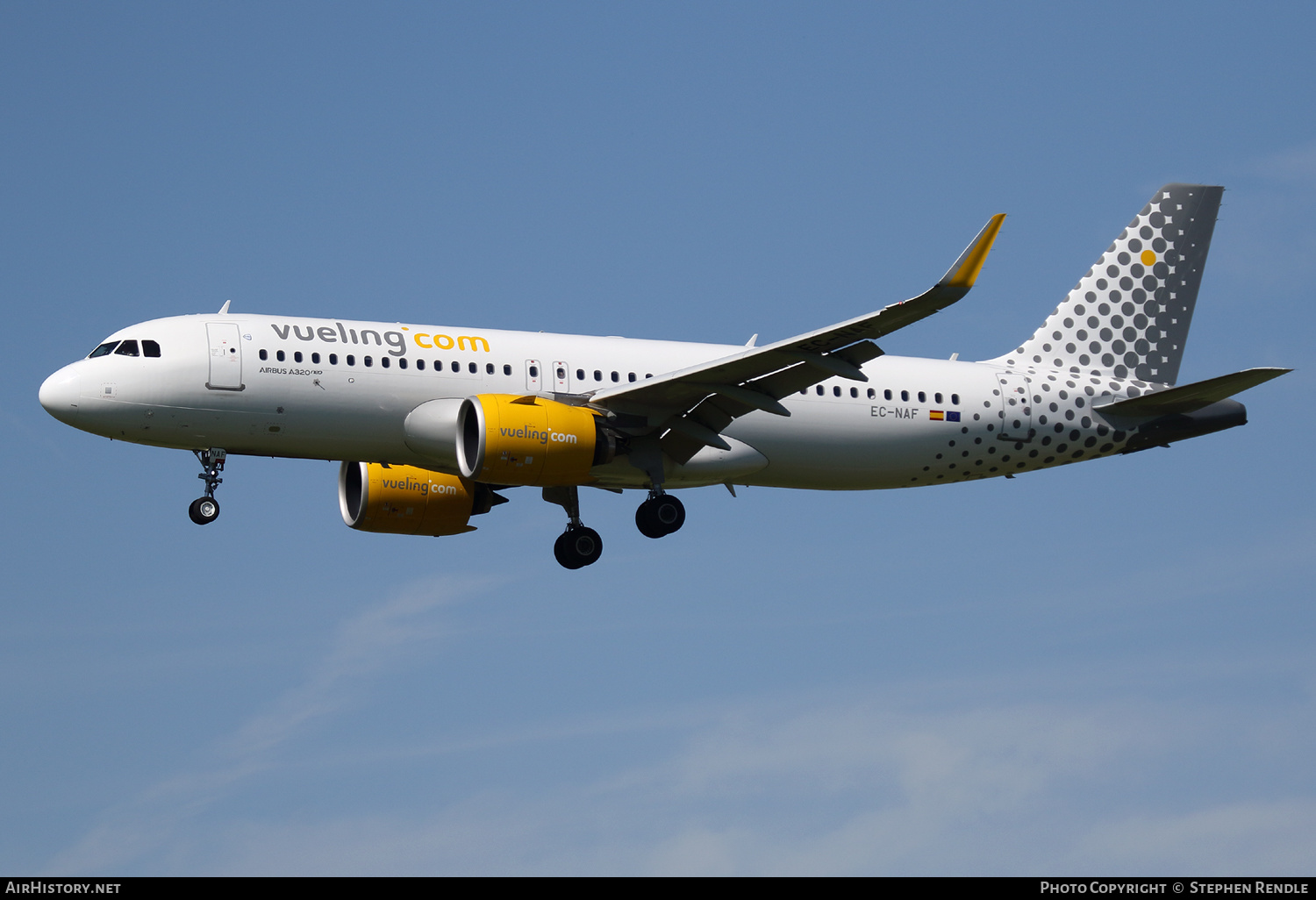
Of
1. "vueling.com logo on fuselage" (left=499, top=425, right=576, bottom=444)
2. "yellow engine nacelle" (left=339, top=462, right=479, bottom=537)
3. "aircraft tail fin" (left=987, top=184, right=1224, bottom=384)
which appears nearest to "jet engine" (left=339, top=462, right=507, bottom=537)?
"yellow engine nacelle" (left=339, top=462, right=479, bottom=537)

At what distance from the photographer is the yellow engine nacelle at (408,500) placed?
3803 cm

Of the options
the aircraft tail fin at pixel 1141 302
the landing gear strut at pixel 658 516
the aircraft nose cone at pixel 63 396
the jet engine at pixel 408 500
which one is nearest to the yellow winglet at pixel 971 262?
the landing gear strut at pixel 658 516

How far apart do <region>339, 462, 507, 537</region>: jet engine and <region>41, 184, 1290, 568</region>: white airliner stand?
0.05m

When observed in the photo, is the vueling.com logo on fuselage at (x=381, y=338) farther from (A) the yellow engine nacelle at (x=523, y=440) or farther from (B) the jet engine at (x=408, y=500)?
(B) the jet engine at (x=408, y=500)

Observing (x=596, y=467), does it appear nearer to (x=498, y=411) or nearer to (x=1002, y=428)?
(x=498, y=411)

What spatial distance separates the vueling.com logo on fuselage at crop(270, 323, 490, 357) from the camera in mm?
33062

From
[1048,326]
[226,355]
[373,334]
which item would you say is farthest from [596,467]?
[1048,326]

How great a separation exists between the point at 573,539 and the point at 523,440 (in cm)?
600

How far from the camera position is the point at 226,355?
107 ft

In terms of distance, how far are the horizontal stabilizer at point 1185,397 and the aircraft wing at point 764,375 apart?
26.2ft

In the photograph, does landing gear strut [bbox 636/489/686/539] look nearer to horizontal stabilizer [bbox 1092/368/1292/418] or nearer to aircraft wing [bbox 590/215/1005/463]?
Result: aircraft wing [bbox 590/215/1005/463]

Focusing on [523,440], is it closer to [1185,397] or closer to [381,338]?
[381,338]

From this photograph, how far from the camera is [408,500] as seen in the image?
125 ft

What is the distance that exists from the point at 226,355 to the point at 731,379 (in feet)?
31.5
